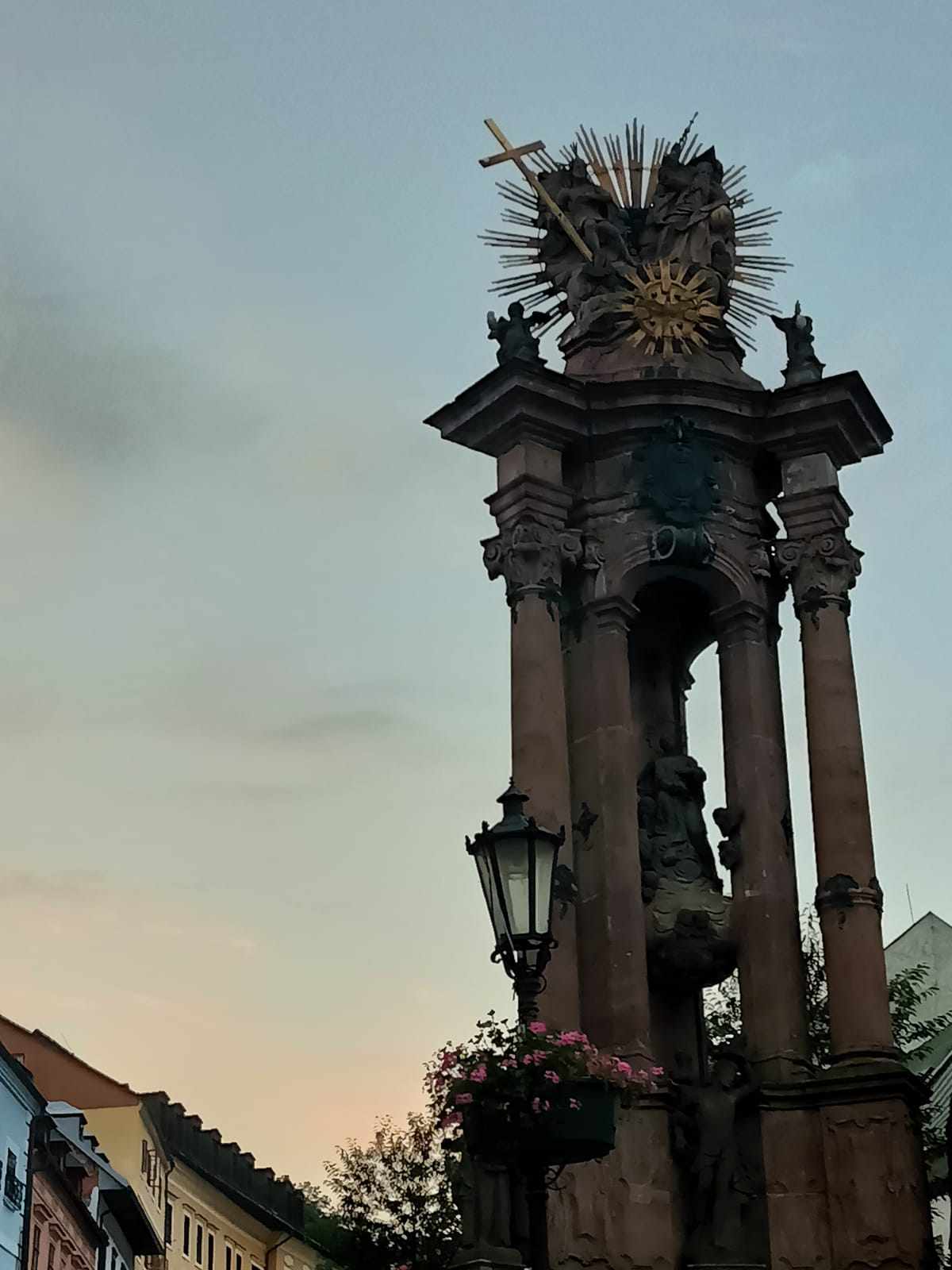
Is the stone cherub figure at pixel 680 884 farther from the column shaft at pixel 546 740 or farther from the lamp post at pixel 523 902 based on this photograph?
the lamp post at pixel 523 902

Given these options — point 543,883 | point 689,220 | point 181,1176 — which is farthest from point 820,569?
point 181,1176

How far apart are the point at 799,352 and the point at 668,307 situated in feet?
4.38

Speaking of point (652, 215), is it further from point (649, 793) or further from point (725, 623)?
point (649, 793)

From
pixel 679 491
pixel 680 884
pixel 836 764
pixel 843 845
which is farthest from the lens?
pixel 679 491

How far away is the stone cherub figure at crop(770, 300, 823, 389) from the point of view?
70.7ft

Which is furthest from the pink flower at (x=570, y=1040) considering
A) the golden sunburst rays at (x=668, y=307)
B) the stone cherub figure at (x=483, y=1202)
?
the golden sunburst rays at (x=668, y=307)

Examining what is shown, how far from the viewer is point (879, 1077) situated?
18.4 m

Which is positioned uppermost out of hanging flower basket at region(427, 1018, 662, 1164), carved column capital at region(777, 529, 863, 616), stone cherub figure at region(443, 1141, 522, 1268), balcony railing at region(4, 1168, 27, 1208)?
carved column capital at region(777, 529, 863, 616)

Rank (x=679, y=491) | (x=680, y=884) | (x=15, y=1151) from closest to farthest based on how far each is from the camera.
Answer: (x=680, y=884) < (x=679, y=491) < (x=15, y=1151)

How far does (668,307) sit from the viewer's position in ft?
72.5

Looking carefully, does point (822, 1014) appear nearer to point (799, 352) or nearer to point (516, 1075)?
point (799, 352)

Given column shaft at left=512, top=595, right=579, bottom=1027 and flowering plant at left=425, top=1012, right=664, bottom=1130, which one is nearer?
flowering plant at left=425, top=1012, right=664, bottom=1130

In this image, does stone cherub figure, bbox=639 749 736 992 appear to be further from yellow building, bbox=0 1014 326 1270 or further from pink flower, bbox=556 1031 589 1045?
yellow building, bbox=0 1014 326 1270

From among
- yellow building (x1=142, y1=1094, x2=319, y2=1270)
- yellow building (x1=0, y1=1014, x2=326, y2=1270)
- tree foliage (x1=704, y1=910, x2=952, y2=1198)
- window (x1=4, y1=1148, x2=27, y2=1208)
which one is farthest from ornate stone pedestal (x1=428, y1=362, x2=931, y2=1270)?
yellow building (x1=142, y1=1094, x2=319, y2=1270)
